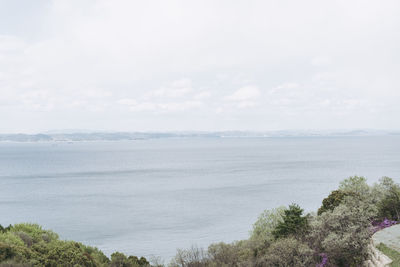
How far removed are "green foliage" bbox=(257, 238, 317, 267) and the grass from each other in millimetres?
4432

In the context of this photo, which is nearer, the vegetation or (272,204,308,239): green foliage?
the vegetation

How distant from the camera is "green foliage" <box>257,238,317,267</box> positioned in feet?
80.8

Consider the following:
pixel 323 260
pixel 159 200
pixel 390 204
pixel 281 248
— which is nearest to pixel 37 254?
pixel 281 248

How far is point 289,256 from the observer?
82.1 ft

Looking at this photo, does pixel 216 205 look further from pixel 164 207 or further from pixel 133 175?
pixel 133 175

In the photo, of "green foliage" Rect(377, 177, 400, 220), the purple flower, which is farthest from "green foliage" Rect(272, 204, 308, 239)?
"green foliage" Rect(377, 177, 400, 220)

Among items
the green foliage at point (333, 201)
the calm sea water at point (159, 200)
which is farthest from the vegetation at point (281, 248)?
the calm sea water at point (159, 200)

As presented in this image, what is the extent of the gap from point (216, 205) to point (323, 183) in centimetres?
3909

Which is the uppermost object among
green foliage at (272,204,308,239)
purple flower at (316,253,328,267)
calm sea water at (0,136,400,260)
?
green foliage at (272,204,308,239)

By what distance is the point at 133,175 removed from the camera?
13588 centimetres

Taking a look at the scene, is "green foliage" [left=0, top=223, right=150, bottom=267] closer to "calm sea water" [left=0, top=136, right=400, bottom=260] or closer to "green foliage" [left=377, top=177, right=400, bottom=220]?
"calm sea water" [left=0, top=136, right=400, bottom=260]

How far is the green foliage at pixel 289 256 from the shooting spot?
24.6m

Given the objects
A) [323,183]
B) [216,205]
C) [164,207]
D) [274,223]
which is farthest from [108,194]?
[274,223]

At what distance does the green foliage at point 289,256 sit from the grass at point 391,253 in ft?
14.5
